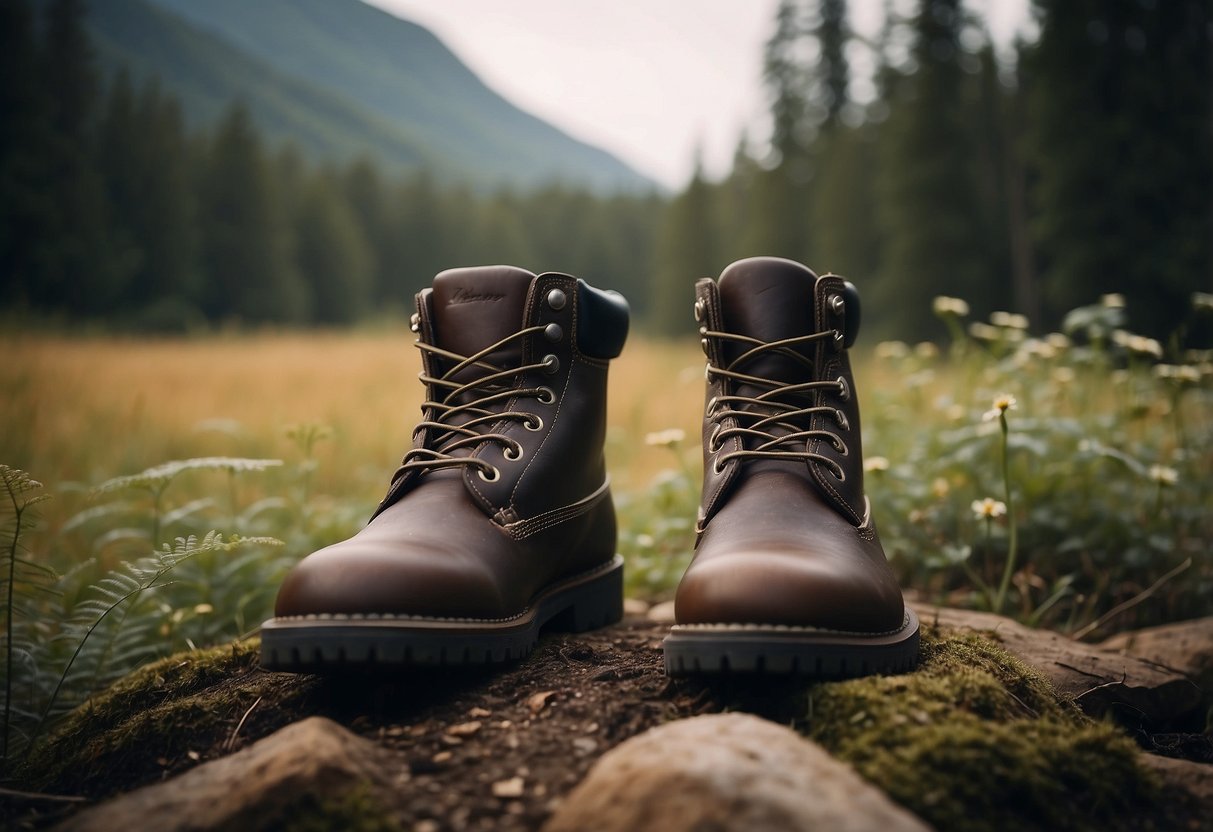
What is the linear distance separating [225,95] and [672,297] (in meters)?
89.2

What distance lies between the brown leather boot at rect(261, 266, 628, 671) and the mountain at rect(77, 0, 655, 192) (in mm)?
50890

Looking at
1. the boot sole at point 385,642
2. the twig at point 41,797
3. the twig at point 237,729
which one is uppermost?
the boot sole at point 385,642

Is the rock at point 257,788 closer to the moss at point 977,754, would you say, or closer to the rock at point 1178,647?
the moss at point 977,754

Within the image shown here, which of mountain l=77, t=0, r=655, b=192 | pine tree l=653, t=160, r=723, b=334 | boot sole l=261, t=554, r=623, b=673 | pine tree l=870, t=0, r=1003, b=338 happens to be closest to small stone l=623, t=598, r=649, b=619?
boot sole l=261, t=554, r=623, b=673

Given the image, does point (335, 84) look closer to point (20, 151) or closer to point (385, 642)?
point (20, 151)

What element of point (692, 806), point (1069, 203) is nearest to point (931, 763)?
point (692, 806)

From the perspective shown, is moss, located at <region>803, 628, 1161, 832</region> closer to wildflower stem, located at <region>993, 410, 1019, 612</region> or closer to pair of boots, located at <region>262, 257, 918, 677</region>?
pair of boots, located at <region>262, 257, 918, 677</region>

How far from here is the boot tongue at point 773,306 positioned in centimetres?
197

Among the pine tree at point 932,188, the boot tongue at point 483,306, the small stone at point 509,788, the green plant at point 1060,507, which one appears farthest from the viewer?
the pine tree at point 932,188

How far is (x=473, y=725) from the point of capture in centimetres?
146

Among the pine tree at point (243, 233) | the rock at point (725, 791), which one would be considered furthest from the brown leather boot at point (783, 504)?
the pine tree at point (243, 233)

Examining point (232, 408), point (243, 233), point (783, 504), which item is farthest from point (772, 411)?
point (243, 233)

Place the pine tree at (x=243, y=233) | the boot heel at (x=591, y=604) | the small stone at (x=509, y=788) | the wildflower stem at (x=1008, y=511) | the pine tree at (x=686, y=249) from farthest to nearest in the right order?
the pine tree at (x=243, y=233)
the pine tree at (x=686, y=249)
the wildflower stem at (x=1008, y=511)
the boot heel at (x=591, y=604)
the small stone at (x=509, y=788)

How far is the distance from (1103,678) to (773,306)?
1.20 metres
